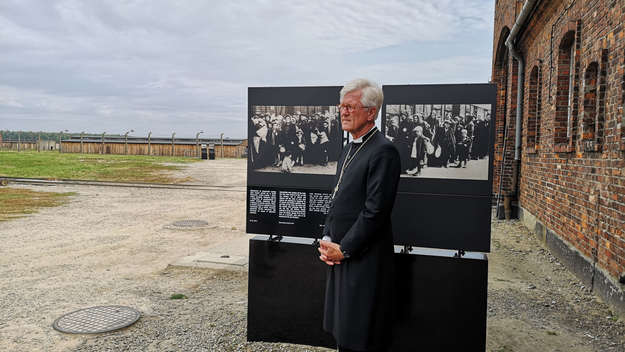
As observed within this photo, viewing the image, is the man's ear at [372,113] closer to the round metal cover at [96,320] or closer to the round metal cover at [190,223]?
the round metal cover at [96,320]

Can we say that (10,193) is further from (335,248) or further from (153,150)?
(153,150)

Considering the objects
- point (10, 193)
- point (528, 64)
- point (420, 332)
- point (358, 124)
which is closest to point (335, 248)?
point (358, 124)

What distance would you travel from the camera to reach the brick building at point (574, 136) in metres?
5.47

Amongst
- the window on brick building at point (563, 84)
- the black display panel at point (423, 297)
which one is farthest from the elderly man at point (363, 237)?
the window on brick building at point (563, 84)

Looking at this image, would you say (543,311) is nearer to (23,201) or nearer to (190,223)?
(190,223)

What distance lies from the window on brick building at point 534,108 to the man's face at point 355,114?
27.8ft

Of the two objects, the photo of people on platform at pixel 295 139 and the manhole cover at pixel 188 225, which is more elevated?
the photo of people on platform at pixel 295 139

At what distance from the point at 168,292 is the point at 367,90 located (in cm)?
391

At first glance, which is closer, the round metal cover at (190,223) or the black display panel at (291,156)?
the black display panel at (291,156)

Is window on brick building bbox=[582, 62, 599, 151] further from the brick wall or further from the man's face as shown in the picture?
the man's face

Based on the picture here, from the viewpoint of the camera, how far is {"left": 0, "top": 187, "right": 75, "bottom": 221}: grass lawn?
38.4 ft

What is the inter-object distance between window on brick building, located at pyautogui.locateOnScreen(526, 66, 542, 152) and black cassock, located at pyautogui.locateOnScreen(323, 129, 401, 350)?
855 cm

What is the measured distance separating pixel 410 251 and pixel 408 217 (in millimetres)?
266

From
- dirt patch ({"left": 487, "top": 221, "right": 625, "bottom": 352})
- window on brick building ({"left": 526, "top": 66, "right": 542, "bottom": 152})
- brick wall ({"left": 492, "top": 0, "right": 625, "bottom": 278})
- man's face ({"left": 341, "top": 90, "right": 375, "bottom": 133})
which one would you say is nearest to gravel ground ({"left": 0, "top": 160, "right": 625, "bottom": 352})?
dirt patch ({"left": 487, "top": 221, "right": 625, "bottom": 352})
